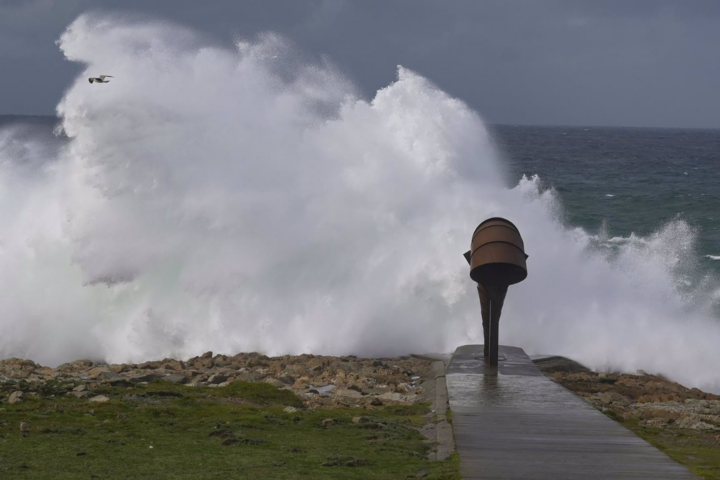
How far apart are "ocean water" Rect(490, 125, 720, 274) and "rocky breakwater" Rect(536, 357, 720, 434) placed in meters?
16.6

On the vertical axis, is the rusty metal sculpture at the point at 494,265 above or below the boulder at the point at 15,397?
above

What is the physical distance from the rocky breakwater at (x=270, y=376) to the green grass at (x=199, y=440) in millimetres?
307

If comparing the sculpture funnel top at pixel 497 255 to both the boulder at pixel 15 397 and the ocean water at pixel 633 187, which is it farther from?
the ocean water at pixel 633 187

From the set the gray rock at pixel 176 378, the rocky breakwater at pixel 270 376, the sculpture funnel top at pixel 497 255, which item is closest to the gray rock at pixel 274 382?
the rocky breakwater at pixel 270 376

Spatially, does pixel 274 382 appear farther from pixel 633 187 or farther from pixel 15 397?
pixel 633 187

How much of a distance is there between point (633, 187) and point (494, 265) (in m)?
44.6

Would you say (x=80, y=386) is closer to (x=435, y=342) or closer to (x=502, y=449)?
(x=502, y=449)

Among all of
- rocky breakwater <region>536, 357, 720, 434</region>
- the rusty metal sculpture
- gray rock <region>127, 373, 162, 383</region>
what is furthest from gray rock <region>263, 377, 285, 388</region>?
rocky breakwater <region>536, 357, 720, 434</region>

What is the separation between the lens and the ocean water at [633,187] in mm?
43938

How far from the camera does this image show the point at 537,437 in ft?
33.6

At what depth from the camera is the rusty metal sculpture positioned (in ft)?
49.2

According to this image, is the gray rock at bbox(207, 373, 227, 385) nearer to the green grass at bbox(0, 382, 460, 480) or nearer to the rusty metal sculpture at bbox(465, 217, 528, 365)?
the green grass at bbox(0, 382, 460, 480)

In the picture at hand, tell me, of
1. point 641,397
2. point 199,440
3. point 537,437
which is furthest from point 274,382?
point 537,437

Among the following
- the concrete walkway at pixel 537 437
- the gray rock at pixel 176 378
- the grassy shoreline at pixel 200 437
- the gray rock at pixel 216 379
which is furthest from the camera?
the gray rock at pixel 216 379
